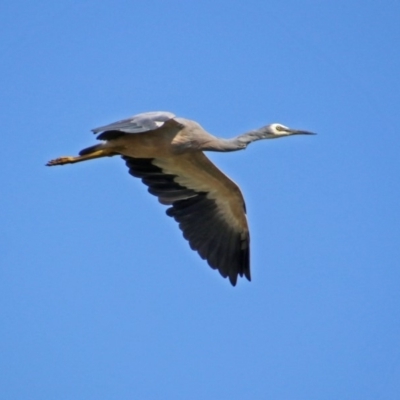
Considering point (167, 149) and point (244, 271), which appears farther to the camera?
point (244, 271)

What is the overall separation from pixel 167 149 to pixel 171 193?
143 centimetres

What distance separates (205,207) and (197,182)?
43 cm

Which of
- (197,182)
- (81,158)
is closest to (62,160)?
(81,158)

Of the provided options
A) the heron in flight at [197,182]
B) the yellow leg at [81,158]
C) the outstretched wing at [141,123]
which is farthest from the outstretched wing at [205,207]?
the outstretched wing at [141,123]

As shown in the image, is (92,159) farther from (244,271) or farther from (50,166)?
(244,271)

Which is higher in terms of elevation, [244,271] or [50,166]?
[50,166]

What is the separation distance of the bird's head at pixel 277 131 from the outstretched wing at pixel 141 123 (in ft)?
5.16

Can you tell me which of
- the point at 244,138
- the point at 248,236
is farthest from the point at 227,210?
the point at 244,138

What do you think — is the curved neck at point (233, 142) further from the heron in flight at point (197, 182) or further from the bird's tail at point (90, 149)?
the bird's tail at point (90, 149)

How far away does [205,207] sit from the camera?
15961 mm

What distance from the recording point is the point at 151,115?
1359 cm

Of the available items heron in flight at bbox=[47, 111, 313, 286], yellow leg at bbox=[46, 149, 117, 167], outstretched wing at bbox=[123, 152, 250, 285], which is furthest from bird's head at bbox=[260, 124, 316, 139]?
yellow leg at bbox=[46, 149, 117, 167]

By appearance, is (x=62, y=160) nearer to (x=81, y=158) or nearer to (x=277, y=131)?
(x=81, y=158)

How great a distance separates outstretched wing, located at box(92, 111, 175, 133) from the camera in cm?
1328
